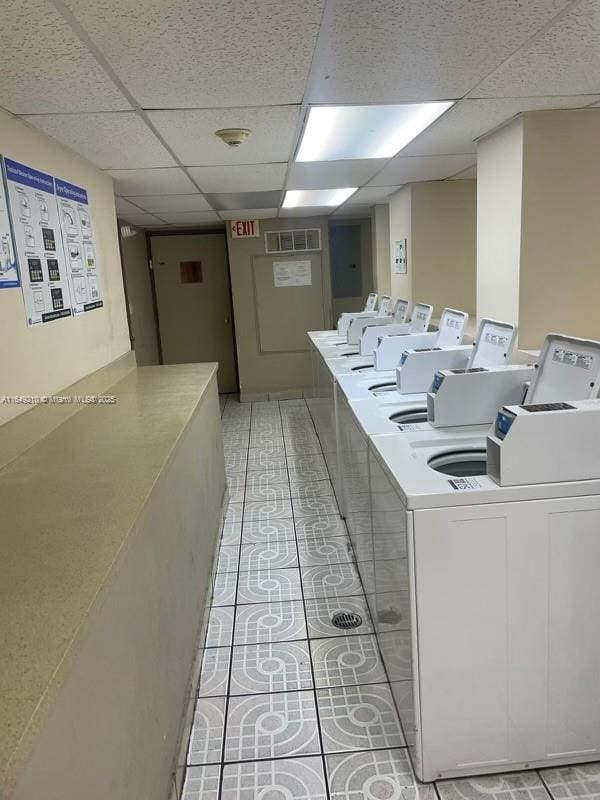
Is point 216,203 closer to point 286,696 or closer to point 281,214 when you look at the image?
point 281,214

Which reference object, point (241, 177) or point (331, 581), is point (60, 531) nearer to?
point (331, 581)

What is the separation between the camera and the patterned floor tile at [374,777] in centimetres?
171

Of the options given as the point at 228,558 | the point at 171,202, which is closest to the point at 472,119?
the point at 228,558

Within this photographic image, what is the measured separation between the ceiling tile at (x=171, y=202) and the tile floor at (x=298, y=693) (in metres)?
2.61

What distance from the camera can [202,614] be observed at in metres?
2.51

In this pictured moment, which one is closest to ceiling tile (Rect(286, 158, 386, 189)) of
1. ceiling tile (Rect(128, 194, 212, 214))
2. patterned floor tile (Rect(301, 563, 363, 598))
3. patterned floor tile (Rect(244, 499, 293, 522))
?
ceiling tile (Rect(128, 194, 212, 214))

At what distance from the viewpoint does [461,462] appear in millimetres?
2129

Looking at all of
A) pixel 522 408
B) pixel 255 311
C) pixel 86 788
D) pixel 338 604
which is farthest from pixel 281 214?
pixel 86 788

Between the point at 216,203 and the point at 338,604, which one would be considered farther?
the point at 216,203

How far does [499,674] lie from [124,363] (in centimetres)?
281

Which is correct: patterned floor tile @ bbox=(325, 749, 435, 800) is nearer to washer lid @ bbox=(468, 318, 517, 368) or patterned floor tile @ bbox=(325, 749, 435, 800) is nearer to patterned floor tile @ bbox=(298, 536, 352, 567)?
patterned floor tile @ bbox=(298, 536, 352, 567)

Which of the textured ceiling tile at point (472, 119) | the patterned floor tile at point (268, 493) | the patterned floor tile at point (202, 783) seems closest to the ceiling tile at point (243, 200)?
the textured ceiling tile at point (472, 119)

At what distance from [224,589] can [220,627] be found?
1.05 feet

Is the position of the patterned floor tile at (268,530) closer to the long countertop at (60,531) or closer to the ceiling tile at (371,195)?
the long countertop at (60,531)
